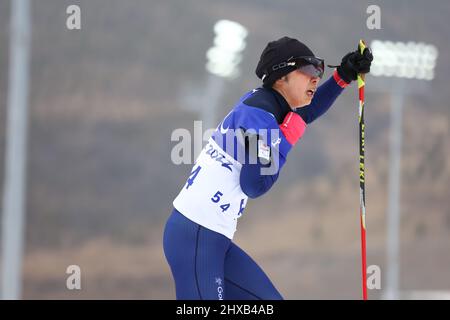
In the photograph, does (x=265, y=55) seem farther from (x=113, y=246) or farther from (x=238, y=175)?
(x=113, y=246)

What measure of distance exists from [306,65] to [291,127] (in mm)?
376

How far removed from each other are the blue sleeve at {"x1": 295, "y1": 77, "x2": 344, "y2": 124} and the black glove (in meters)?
0.09

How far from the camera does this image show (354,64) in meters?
4.60

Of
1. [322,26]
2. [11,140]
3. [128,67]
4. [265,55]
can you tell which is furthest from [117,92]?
[265,55]

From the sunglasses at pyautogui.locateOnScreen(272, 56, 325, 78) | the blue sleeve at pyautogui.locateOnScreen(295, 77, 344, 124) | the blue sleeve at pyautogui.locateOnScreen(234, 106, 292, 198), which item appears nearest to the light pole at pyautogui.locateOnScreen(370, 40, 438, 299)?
the blue sleeve at pyautogui.locateOnScreen(295, 77, 344, 124)

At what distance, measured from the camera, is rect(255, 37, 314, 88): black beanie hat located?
4137 millimetres

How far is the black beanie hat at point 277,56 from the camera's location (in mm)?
4137

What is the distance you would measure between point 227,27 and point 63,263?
669 inches

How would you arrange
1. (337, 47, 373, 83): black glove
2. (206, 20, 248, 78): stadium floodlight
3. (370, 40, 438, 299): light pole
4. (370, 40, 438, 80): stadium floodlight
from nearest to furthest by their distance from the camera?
(337, 47, 373, 83): black glove
(206, 20, 248, 78): stadium floodlight
(370, 40, 438, 299): light pole
(370, 40, 438, 80): stadium floodlight

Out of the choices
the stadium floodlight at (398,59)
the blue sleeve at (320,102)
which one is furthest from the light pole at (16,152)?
the stadium floodlight at (398,59)

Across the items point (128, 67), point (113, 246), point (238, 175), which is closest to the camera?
point (238, 175)

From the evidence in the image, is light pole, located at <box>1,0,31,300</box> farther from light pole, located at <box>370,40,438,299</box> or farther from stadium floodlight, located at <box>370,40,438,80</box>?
stadium floodlight, located at <box>370,40,438,80</box>

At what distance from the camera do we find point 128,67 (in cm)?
4634

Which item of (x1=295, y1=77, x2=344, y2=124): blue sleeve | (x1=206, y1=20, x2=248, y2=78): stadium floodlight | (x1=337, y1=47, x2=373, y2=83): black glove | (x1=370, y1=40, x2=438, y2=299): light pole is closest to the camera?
(x1=337, y1=47, x2=373, y2=83): black glove
